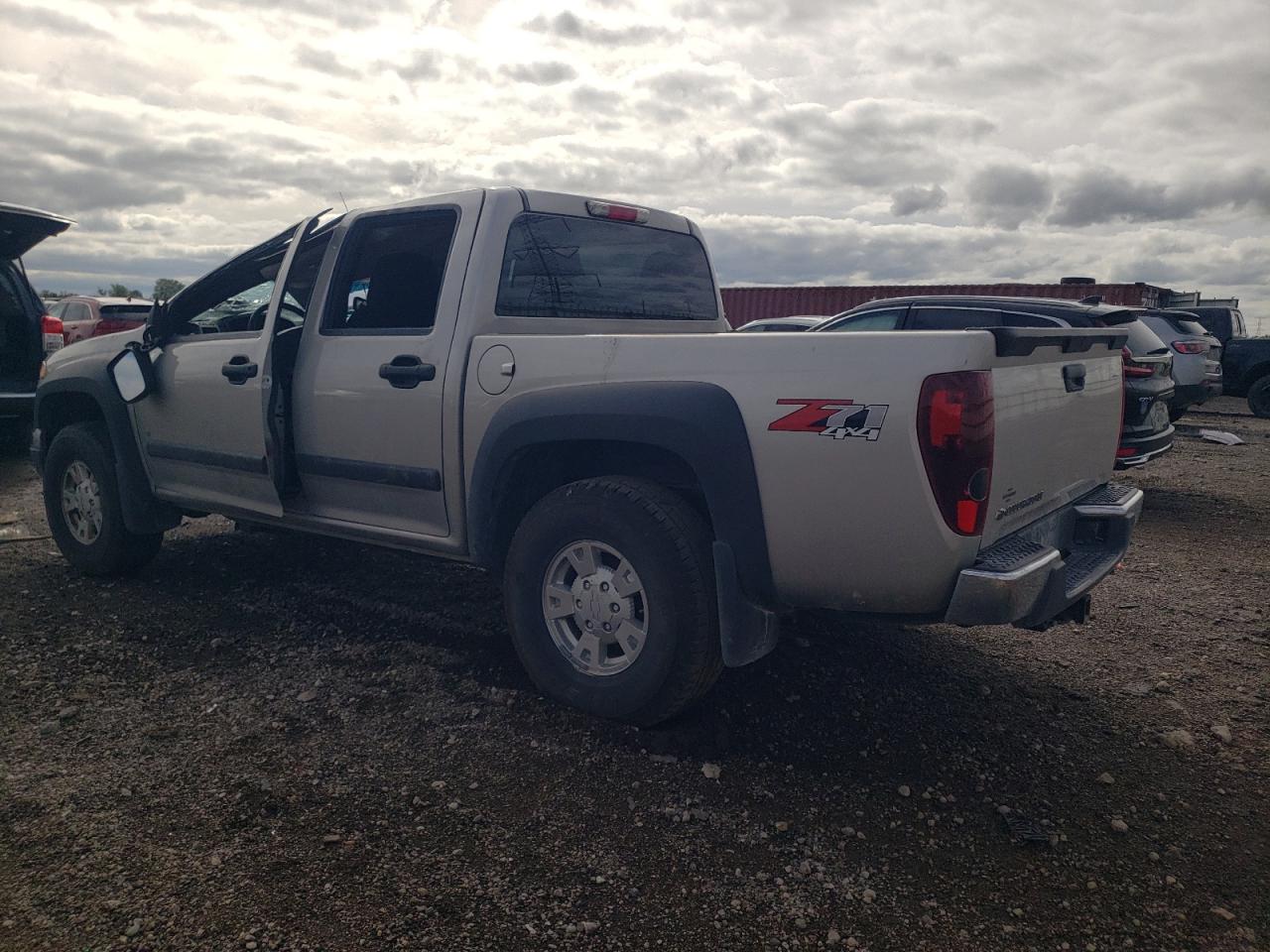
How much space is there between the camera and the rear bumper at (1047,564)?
2.81 meters

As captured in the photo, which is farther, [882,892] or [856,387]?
[856,387]

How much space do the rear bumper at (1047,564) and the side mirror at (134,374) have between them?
421 centimetres

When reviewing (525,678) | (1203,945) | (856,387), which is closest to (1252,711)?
(1203,945)

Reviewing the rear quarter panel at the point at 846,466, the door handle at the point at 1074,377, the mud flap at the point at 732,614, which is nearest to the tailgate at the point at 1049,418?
the door handle at the point at 1074,377

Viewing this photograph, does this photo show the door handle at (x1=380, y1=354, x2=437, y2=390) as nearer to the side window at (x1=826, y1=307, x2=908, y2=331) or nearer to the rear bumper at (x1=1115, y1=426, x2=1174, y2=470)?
the rear bumper at (x1=1115, y1=426, x2=1174, y2=470)

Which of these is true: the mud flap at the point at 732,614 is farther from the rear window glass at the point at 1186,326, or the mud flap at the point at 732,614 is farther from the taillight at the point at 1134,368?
the rear window glass at the point at 1186,326

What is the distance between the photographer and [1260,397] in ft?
54.6

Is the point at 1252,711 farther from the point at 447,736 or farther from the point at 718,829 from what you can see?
the point at 447,736

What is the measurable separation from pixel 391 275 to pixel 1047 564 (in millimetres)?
2882

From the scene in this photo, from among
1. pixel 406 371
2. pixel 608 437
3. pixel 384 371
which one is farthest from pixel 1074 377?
pixel 384 371

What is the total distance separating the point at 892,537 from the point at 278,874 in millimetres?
1949

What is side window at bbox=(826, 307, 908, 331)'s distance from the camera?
8844 millimetres

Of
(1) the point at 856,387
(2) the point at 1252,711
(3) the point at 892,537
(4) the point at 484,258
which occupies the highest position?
(4) the point at 484,258

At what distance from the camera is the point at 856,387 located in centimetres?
279
